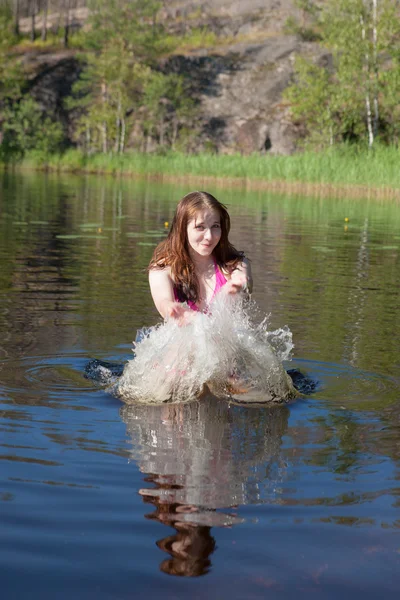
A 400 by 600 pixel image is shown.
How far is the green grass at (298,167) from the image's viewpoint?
27625 millimetres

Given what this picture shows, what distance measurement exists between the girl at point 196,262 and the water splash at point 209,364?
175mm

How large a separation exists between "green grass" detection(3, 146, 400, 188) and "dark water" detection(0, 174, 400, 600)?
19.0 meters

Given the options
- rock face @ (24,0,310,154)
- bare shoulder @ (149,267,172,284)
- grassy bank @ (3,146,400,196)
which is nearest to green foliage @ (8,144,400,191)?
grassy bank @ (3,146,400,196)

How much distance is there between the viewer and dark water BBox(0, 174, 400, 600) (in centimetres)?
284

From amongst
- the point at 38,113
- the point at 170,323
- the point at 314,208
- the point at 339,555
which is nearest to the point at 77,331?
the point at 170,323

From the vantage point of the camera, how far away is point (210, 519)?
3.26 metres

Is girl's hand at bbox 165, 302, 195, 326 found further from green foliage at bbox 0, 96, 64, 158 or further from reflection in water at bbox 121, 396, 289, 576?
green foliage at bbox 0, 96, 64, 158

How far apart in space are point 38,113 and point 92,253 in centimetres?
4382

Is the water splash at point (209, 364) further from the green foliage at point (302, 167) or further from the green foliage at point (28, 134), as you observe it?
the green foliage at point (28, 134)

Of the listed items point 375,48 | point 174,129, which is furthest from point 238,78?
point 375,48

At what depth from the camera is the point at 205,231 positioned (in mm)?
5484

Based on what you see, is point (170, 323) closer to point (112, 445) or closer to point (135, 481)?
point (112, 445)

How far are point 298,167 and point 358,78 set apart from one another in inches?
451

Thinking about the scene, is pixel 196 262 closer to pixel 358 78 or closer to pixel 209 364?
pixel 209 364
